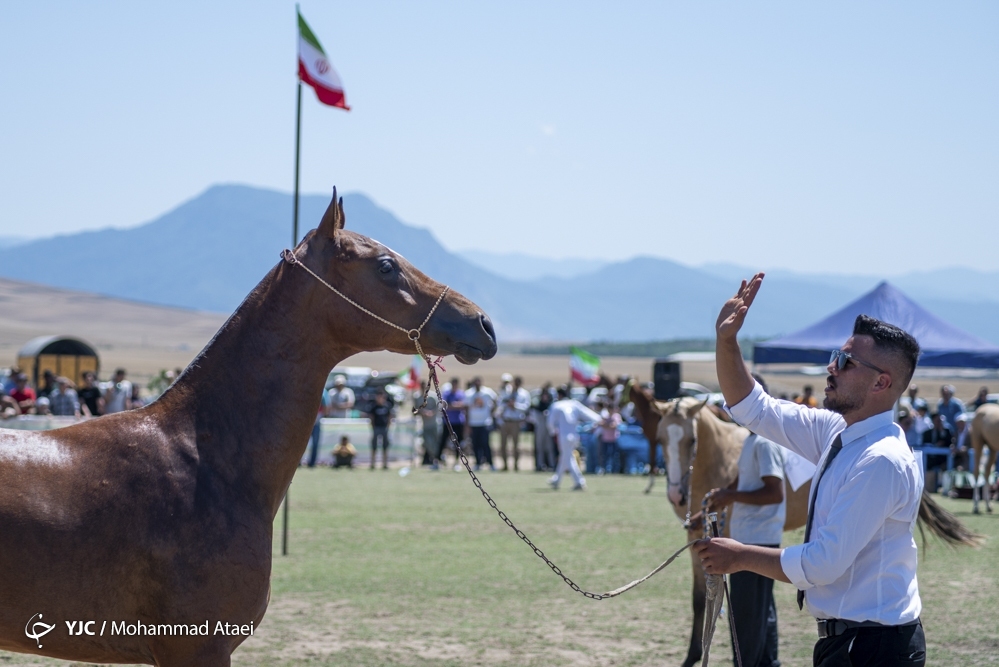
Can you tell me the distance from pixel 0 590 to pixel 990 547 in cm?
1257

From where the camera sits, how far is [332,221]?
13.0 feet

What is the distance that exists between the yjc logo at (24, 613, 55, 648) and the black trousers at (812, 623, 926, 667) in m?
2.66

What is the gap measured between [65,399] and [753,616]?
59.8 ft

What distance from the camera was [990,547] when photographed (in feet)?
42.2

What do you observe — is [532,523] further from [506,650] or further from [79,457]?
[79,457]

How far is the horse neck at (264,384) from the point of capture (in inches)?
148

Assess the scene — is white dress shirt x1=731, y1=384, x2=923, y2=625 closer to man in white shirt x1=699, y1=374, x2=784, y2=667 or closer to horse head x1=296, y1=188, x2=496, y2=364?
horse head x1=296, y1=188, x2=496, y2=364

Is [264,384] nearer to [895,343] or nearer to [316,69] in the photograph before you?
[895,343]

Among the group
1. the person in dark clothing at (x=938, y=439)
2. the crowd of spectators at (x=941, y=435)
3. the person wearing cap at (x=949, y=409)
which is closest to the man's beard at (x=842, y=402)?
the crowd of spectators at (x=941, y=435)

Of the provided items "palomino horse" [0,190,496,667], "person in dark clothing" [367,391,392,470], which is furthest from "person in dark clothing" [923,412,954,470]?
"palomino horse" [0,190,496,667]

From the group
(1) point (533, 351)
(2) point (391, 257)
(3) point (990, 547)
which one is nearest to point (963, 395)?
(3) point (990, 547)

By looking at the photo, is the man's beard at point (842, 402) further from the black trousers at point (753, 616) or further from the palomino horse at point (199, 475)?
the black trousers at point (753, 616)

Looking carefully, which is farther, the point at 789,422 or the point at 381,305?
the point at 789,422

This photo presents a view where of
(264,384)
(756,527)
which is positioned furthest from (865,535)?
(756,527)
